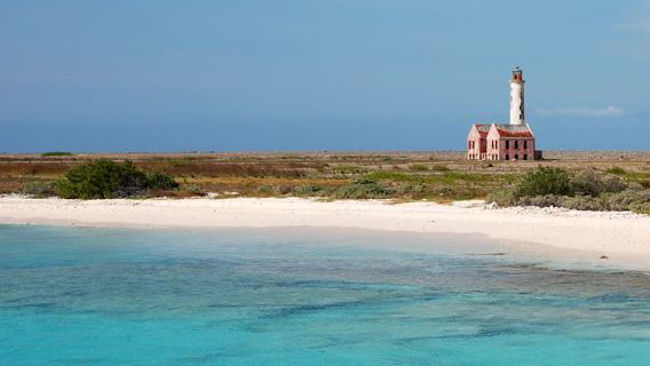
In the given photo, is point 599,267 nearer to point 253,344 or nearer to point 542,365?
point 542,365

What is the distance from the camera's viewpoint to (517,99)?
263ft

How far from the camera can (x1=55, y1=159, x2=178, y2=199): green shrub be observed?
3112 cm

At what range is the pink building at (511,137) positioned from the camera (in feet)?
252

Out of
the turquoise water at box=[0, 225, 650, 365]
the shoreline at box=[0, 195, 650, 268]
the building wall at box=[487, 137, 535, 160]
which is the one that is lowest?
the turquoise water at box=[0, 225, 650, 365]

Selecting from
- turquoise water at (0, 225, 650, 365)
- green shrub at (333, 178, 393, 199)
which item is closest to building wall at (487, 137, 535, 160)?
green shrub at (333, 178, 393, 199)

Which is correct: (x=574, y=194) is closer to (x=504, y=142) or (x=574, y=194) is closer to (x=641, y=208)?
(x=641, y=208)

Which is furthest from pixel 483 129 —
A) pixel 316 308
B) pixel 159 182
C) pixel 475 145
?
pixel 316 308

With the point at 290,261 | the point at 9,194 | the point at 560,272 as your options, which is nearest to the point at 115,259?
the point at 290,261

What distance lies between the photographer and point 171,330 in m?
10.9

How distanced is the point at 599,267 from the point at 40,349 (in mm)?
8895

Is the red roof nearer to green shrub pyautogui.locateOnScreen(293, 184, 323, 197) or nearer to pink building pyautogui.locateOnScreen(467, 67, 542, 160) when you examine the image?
pink building pyautogui.locateOnScreen(467, 67, 542, 160)

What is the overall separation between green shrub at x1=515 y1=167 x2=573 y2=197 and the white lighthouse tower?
180 ft

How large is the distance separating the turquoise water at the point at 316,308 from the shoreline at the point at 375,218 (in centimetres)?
215

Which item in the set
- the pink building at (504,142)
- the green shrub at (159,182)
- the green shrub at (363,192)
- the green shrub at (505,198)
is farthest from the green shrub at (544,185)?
the pink building at (504,142)
